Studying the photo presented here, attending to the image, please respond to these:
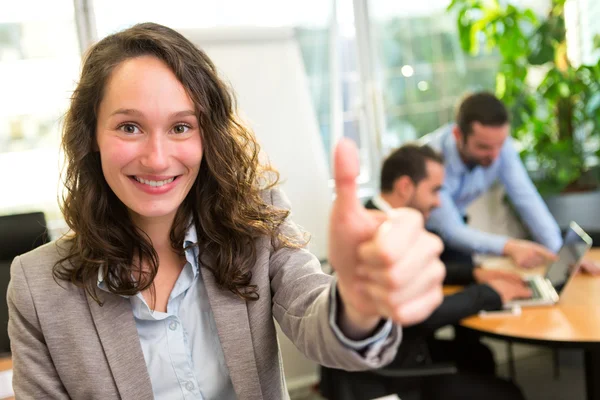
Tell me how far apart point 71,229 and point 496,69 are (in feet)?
12.5

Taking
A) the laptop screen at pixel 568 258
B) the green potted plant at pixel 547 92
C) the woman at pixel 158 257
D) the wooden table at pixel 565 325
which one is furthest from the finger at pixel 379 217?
the green potted plant at pixel 547 92

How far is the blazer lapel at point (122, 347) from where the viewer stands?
4.12ft

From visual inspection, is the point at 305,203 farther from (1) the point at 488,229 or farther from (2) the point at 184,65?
(2) the point at 184,65

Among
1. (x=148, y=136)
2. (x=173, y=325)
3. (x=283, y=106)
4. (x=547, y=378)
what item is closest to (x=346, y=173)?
(x=148, y=136)

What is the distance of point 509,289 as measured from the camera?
2.65m

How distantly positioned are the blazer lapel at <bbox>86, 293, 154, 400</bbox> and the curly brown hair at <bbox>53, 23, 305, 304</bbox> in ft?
0.10

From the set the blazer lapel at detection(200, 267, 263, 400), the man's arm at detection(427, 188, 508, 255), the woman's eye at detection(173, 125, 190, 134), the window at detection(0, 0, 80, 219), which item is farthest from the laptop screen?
the window at detection(0, 0, 80, 219)

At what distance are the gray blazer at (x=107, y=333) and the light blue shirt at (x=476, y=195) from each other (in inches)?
86.3

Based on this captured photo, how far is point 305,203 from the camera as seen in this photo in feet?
12.6

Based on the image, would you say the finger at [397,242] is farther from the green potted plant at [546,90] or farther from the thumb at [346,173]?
the green potted plant at [546,90]

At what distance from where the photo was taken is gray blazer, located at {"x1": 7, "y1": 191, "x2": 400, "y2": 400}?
49.6 inches

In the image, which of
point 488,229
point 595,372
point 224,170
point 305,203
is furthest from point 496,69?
point 224,170

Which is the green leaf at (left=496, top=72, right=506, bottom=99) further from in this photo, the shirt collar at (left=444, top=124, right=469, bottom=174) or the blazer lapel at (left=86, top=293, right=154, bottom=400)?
the blazer lapel at (left=86, top=293, right=154, bottom=400)

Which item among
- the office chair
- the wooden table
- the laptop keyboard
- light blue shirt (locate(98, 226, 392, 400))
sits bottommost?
the office chair
